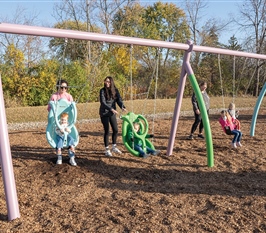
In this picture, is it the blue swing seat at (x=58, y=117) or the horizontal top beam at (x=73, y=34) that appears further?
the blue swing seat at (x=58, y=117)

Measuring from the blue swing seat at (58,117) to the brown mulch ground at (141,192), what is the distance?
54cm

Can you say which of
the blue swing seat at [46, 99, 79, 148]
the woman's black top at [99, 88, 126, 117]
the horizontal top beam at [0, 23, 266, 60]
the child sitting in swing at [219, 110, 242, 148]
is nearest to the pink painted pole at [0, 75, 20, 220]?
the horizontal top beam at [0, 23, 266, 60]

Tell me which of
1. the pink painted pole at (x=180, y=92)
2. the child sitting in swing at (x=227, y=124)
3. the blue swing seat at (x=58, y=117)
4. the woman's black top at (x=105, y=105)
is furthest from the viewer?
the child sitting in swing at (x=227, y=124)

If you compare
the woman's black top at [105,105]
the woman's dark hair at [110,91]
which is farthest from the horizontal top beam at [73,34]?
the woman's black top at [105,105]

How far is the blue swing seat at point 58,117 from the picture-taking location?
5.12 m

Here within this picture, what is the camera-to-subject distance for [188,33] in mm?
33938

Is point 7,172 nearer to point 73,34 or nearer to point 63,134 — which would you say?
point 63,134

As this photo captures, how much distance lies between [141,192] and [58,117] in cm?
226

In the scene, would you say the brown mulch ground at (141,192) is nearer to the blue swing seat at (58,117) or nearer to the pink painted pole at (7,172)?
the pink painted pole at (7,172)

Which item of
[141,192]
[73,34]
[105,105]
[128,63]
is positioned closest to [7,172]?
[141,192]

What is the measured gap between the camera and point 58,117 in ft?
17.7

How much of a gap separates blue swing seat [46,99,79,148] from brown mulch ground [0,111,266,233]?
0.54 meters

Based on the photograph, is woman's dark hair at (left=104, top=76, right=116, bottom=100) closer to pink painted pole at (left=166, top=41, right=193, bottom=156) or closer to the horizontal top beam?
the horizontal top beam

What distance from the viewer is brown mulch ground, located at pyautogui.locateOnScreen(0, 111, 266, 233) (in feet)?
10.5
